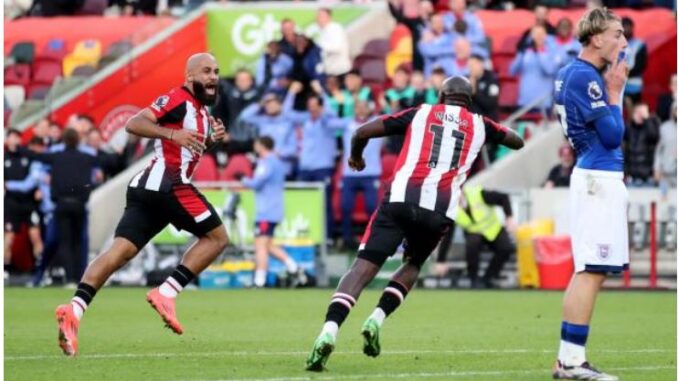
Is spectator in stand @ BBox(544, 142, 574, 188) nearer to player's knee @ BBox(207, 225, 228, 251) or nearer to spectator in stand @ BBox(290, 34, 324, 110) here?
spectator in stand @ BBox(290, 34, 324, 110)

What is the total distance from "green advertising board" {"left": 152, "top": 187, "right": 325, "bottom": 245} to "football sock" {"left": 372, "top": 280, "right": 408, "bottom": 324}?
12703 mm

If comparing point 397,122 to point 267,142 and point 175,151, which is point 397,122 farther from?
point 267,142

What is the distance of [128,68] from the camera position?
29859 mm

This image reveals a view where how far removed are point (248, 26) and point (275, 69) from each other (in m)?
3.47

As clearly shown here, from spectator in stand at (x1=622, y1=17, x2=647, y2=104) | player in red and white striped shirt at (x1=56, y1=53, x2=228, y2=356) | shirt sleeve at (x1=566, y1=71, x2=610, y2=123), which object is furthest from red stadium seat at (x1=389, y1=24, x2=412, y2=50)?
shirt sleeve at (x1=566, y1=71, x2=610, y2=123)

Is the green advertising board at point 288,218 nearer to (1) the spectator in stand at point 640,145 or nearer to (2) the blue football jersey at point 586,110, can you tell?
(1) the spectator in stand at point 640,145

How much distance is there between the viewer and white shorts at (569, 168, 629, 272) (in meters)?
→ 11.0

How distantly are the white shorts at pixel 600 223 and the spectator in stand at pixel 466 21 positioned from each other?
16.6 metres

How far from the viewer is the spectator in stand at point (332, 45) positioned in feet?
92.9

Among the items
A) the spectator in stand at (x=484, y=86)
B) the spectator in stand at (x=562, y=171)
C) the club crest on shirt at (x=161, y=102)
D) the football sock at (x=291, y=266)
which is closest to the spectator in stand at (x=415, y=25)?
the spectator in stand at (x=484, y=86)

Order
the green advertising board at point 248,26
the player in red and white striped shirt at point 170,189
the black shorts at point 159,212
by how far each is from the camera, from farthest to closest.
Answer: the green advertising board at point 248,26
the black shorts at point 159,212
the player in red and white striped shirt at point 170,189

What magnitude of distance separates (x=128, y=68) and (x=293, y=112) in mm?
4086

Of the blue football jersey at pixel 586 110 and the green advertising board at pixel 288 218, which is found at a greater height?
the blue football jersey at pixel 586 110

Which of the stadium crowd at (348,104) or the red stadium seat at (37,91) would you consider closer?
the stadium crowd at (348,104)
